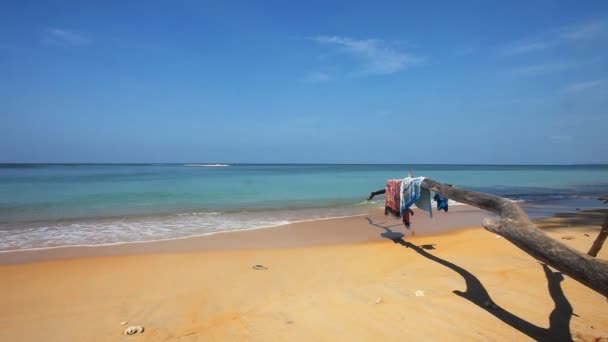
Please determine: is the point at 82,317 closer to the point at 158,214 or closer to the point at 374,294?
the point at 374,294

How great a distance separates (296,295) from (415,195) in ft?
13.4

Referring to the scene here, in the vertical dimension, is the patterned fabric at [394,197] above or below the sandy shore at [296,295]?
above

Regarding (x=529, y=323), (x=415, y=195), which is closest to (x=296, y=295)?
(x=529, y=323)

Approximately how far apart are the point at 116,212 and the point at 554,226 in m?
16.2

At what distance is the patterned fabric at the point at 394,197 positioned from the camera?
8070 mm

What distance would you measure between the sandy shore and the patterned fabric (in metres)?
1.12

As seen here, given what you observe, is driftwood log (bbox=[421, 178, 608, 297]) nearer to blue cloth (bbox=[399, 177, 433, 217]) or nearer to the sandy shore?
the sandy shore

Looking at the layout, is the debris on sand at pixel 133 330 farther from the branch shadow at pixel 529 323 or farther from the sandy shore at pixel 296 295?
the branch shadow at pixel 529 323

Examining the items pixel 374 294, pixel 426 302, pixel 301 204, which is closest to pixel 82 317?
pixel 374 294

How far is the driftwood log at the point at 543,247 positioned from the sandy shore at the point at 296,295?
1061 mm

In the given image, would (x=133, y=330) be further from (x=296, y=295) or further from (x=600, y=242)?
(x=600, y=242)

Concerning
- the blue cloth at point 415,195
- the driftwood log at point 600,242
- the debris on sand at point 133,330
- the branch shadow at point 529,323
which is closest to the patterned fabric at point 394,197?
the blue cloth at point 415,195

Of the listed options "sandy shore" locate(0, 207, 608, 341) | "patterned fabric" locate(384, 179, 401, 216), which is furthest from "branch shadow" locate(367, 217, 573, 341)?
"patterned fabric" locate(384, 179, 401, 216)

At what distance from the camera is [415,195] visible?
24.0ft
